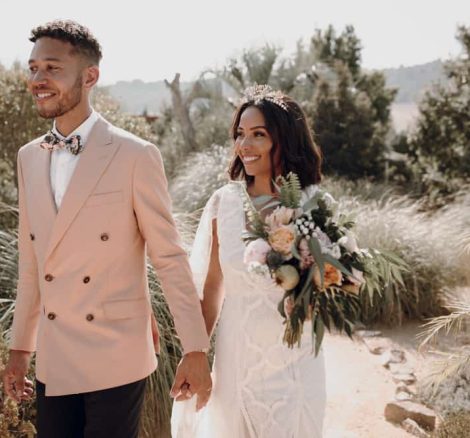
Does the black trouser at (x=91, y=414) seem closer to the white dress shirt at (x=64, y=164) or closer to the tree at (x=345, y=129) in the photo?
the white dress shirt at (x=64, y=164)

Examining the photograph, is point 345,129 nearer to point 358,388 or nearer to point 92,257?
point 358,388

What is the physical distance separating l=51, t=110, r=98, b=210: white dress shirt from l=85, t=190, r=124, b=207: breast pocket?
15 cm

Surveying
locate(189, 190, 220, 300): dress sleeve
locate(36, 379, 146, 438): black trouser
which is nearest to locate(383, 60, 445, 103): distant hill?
locate(189, 190, 220, 300): dress sleeve

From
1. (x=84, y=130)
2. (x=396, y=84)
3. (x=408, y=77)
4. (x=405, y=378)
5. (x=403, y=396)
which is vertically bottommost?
(x=405, y=378)

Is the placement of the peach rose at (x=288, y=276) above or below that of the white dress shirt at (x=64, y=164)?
below

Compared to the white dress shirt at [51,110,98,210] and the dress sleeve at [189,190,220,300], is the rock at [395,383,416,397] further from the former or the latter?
the white dress shirt at [51,110,98,210]

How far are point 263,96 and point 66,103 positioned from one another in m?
1.19

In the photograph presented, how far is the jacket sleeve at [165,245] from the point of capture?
2.50 metres

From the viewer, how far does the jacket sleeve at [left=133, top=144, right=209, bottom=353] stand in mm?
2504

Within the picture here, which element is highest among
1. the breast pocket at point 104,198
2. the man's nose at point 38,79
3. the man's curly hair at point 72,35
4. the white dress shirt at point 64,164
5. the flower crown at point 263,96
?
the man's curly hair at point 72,35

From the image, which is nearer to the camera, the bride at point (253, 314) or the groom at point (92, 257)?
the groom at point (92, 257)

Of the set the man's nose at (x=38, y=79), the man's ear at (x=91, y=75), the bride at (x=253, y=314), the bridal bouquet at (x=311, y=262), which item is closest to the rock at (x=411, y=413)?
the bride at (x=253, y=314)

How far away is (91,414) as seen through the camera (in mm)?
2516

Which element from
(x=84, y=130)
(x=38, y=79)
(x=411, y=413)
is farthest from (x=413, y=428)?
(x=38, y=79)
